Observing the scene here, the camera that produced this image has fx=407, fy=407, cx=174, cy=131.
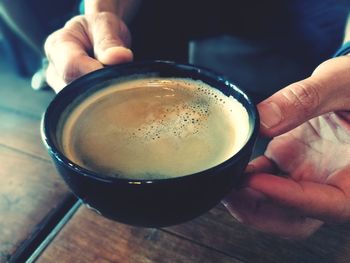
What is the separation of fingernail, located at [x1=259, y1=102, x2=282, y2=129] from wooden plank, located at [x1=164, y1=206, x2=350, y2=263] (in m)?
0.19

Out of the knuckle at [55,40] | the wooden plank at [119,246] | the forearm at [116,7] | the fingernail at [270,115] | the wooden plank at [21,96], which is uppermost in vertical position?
the fingernail at [270,115]

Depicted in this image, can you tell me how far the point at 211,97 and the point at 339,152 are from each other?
0.26 meters

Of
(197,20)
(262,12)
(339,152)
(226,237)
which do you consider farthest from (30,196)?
(262,12)

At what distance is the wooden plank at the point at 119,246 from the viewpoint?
61cm

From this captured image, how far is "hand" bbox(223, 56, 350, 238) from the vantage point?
0.60m

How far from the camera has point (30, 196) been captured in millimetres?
721

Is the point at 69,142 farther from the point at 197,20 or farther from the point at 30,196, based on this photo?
the point at 197,20

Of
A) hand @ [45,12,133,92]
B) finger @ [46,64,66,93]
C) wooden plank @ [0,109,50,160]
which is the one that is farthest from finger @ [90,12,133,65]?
wooden plank @ [0,109,50,160]

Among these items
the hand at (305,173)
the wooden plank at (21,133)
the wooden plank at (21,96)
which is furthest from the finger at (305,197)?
the wooden plank at (21,96)

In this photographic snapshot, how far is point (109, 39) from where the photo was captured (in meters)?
0.77

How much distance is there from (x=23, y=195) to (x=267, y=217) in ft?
1.39

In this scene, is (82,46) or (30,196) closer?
(30,196)

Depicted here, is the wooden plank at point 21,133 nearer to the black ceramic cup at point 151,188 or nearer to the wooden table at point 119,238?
the wooden table at point 119,238

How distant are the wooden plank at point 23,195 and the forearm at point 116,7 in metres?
0.35
